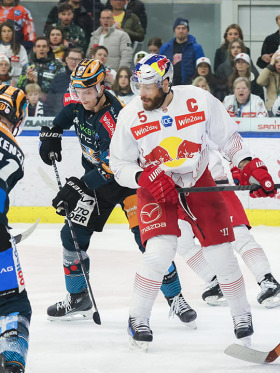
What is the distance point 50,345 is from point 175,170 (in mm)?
867

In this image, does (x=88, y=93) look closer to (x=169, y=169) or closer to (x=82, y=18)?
(x=169, y=169)

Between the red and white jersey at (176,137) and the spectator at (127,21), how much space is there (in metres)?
4.59

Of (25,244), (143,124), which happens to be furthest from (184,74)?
(143,124)

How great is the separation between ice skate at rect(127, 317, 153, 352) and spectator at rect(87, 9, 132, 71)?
187 inches

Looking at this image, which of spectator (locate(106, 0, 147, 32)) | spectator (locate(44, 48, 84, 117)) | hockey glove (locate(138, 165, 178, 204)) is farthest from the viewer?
spectator (locate(106, 0, 147, 32))

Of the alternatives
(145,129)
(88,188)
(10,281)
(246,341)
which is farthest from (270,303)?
(10,281)

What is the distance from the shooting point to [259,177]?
321cm

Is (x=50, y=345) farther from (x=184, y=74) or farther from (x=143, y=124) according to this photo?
(x=184, y=74)

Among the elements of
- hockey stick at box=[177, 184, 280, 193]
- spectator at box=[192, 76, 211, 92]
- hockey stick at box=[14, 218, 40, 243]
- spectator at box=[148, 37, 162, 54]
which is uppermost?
spectator at box=[148, 37, 162, 54]

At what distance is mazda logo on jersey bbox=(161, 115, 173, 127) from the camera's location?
10.8ft

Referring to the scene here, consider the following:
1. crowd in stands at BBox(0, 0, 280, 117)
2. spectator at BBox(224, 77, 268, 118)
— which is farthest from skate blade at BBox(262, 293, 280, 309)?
crowd in stands at BBox(0, 0, 280, 117)

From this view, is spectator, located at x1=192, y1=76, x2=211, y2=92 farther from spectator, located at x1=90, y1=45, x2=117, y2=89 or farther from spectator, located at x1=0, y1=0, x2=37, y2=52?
spectator, located at x1=0, y1=0, x2=37, y2=52

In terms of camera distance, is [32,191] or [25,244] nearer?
[25,244]

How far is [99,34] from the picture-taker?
786 cm
